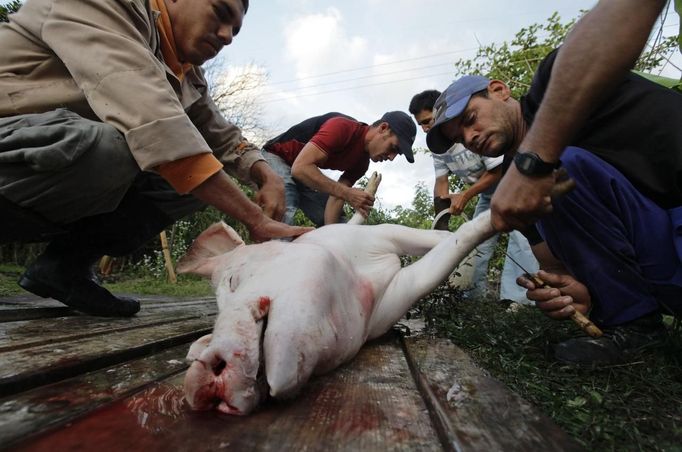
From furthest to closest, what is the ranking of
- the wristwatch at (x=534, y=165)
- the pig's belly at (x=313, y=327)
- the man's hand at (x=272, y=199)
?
the man's hand at (x=272, y=199) → the wristwatch at (x=534, y=165) → the pig's belly at (x=313, y=327)

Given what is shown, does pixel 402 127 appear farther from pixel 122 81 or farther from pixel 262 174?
pixel 122 81

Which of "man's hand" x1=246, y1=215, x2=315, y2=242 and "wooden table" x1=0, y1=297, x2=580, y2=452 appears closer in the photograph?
"wooden table" x1=0, y1=297, x2=580, y2=452

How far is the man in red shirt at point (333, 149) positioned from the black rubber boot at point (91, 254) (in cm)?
175

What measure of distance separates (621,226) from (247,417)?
176 centimetres

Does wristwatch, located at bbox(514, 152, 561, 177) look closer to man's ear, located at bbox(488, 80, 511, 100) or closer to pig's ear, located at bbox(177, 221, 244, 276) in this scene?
pig's ear, located at bbox(177, 221, 244, 276)

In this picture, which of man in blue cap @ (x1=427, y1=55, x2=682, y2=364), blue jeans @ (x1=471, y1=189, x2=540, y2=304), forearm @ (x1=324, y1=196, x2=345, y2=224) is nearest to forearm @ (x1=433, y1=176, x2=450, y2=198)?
blue jeans @ (x1=471, y1=189, x2=540, y2=304)

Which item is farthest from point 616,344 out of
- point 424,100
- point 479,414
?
point 424,100

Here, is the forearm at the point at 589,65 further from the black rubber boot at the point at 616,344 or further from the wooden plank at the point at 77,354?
the wooden plank at the point at 77,354

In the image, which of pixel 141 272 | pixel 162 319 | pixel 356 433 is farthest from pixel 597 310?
pixel 141 272

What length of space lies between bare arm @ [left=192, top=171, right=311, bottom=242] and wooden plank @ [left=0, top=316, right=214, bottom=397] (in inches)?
22.4

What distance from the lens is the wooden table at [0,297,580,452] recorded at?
885 mm

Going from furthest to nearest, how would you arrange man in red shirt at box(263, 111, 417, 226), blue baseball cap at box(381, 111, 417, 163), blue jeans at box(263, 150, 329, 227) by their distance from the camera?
blue jeans at box(263, 150, 329, 227) < blue baseball cap at box(381, 111, 417, 163) < man in red shirt at box(263, 111, 417, 226)

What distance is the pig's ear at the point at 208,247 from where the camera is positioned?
2.00m

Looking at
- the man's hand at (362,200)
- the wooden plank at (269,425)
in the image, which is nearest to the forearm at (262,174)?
the man's hand at (362,200)
